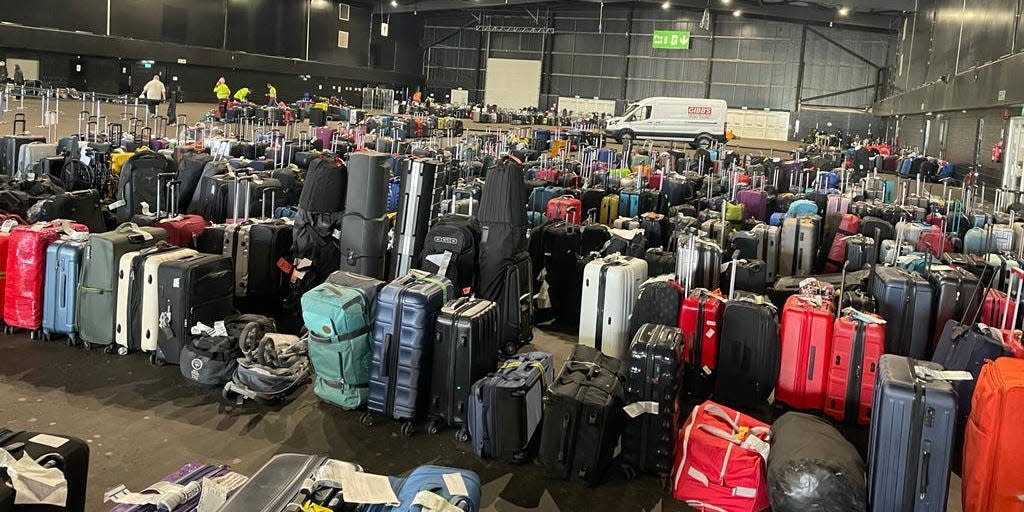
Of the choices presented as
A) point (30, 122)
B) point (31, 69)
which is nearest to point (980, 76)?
point (30, 122)

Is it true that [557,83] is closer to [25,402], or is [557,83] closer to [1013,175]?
[1013,175]

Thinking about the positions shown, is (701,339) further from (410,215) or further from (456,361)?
(410,215)

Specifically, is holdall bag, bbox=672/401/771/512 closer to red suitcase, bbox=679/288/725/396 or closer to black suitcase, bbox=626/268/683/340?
red suitcase, bbox=679/288/725/396

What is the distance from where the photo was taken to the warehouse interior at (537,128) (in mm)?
4352

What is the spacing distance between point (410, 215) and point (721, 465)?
11.3ft

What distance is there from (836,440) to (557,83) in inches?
1786

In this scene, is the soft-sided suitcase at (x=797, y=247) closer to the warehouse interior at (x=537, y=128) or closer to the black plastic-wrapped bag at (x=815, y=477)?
the warehouse interior at (x=537, y=128)

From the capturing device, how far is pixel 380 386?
191 inches

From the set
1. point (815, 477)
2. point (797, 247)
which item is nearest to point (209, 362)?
point (815, 477)

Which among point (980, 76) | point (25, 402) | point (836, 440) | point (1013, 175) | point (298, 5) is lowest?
point (25, 402)

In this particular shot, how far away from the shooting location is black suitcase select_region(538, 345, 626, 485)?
422 cm

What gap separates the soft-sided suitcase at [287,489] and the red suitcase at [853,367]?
139 inches

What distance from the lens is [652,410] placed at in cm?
432

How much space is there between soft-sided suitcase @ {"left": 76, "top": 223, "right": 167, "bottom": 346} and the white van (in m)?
29.9
